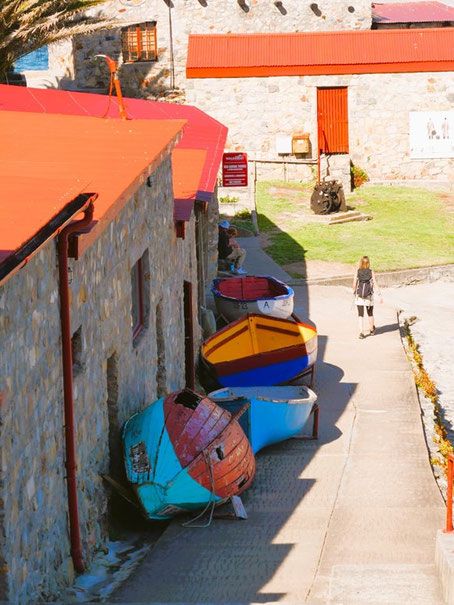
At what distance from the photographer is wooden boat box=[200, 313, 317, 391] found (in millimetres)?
18344

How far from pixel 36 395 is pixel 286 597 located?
2.99m

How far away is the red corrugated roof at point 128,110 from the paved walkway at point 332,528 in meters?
4.60

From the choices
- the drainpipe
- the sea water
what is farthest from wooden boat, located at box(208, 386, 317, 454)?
the sea water

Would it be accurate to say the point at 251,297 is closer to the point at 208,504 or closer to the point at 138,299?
the point at 138,299

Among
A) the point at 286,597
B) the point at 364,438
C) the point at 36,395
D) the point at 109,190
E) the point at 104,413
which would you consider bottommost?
the point at 364,438

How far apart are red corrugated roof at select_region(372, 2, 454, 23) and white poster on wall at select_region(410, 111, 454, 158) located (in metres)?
12.7

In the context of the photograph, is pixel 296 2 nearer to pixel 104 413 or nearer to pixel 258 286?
pixel 258 286

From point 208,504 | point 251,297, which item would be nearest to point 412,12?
point 251,297

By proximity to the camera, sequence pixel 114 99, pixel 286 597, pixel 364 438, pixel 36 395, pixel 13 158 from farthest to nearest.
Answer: pixel 114 99 → pixel 364 438 → pixel 13 158 → pixel 286 597 → pixel 36 395

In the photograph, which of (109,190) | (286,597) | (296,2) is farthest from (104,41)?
(286,597)

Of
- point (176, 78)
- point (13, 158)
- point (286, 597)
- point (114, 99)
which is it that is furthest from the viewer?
point (176, 78)

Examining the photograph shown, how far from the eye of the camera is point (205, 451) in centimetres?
1217

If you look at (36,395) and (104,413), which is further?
(104,413)

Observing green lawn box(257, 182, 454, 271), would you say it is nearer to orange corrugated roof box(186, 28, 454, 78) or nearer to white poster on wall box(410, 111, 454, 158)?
white poster on wall box(410, 111, 454, 158)
